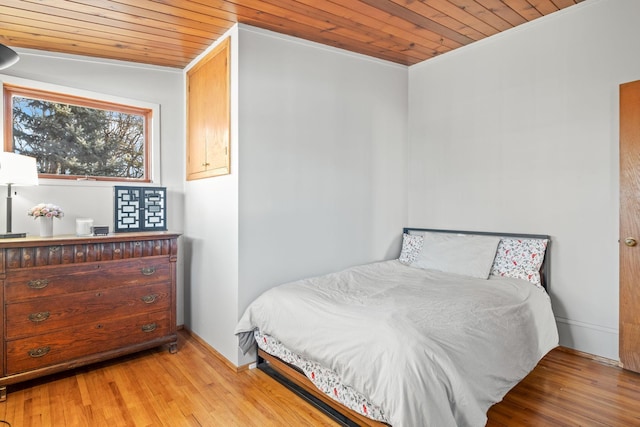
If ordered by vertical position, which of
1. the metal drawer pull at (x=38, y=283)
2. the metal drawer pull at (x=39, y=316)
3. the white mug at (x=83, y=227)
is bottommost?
the metal drawer pull at (x=39, y=316)

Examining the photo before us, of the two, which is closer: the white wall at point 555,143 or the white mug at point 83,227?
the white wall at point 555,143

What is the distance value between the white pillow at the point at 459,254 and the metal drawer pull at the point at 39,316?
111 inches

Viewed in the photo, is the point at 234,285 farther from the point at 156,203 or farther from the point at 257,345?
the point at 156,203

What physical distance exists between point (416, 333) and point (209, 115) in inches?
93.5

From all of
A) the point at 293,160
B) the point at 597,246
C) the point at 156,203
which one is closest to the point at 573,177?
the point at 597,246

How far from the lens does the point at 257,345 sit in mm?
2637

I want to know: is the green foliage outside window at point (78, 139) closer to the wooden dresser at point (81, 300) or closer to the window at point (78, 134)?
the window at point (78, 134)

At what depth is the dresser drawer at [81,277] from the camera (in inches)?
91.8

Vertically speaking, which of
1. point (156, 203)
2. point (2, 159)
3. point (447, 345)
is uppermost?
point (2, 159)

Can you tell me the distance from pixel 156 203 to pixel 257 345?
1603 mm

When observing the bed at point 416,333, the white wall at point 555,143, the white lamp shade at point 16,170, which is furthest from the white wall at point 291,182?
the white lamp shade at point 16,170

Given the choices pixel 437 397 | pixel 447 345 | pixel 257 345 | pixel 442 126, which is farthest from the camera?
pixel 442 126

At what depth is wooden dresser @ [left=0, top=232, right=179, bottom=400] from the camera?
231 cm

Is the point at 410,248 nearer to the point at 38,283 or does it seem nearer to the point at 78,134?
the point at 38,283
